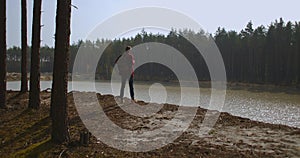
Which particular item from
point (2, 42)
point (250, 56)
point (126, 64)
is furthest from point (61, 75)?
point (250, 56)

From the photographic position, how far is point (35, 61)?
1041 cm

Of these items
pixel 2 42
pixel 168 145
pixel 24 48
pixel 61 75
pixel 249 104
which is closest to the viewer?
pixel 168 145

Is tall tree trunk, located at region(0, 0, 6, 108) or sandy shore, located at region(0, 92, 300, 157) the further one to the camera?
tall tree trunk, located at region(0, 0, 6, 108)

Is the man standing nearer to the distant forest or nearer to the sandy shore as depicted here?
the sandy shore

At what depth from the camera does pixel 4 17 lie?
10.4 m

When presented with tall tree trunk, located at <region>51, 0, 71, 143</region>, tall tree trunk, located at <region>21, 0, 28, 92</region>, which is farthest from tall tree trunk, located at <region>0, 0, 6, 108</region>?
tall tree trunk, located at <region>51, 0, 71, 143</region>

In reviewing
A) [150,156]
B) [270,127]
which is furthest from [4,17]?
[270,127]

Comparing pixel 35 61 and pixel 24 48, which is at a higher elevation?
pixel 24 48

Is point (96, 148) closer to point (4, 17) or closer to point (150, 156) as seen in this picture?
point (150, 156)

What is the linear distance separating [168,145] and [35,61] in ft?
21.0

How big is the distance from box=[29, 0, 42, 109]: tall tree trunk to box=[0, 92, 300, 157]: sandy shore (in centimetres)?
86

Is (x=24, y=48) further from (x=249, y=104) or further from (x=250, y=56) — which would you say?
(x=250, y=56)

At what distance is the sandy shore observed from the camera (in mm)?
5410

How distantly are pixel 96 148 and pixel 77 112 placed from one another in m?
3.92
